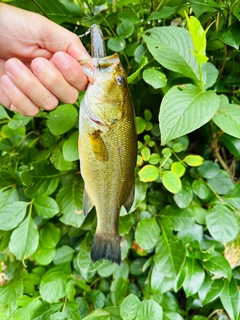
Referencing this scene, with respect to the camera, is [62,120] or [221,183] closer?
[62,120]

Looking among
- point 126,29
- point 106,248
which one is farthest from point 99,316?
point 126,29

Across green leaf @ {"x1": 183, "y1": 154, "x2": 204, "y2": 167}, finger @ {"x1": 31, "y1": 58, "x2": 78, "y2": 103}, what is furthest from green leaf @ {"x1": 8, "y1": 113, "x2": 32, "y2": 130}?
green leaf @ {"x1": 183, "y1": 154, "x2": 204, "y2": 167}

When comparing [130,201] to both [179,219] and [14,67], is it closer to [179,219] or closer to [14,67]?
[179,219]

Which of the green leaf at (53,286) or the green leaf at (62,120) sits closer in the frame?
the green leaf at (62,120)

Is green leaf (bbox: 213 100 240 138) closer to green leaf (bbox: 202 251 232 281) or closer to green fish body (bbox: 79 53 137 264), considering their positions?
green fish body (bbox: 79 53 137 264)

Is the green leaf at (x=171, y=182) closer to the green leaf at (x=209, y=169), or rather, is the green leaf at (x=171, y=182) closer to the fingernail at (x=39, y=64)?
the green leaf at (x=209, y=169)

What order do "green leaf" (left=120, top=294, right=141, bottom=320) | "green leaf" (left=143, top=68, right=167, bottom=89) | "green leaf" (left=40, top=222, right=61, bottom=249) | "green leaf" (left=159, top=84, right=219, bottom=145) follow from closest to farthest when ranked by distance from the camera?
1. "green leaf" (left=159, top=84, right=219, bottom=145)
2. "green leaf" (left=143, top=68, right=167, bottom=89)
3. "green leaf" (left=120, top=294, right=141, bottom=320)
4. "green leaf" (left=40, top=222, right=61, bottom=249)

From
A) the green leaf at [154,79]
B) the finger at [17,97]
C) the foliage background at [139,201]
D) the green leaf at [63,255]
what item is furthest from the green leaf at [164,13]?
the green leaf at [63,255]
